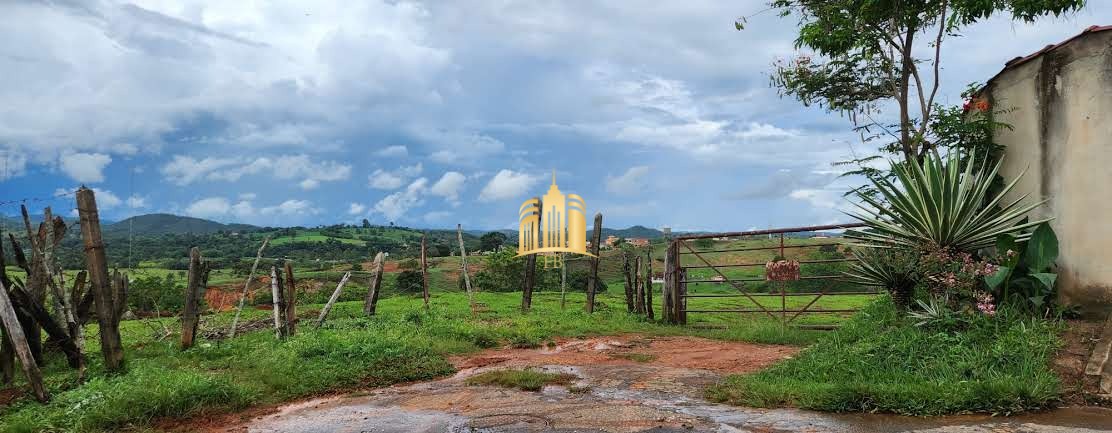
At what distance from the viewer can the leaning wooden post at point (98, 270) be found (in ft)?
27.2

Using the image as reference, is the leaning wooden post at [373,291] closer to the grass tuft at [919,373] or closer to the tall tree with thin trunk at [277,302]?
the tall tree with thin trunk at [277,302]

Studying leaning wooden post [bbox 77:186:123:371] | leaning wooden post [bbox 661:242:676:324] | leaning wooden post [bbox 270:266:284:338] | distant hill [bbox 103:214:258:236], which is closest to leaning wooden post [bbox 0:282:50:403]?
leaning wooden post [bbox 77:186:123:371]

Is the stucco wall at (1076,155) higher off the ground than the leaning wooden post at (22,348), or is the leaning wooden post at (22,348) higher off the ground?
the stucco wall at (1076,155)

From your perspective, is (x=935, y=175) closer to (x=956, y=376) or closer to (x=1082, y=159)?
(x=1082, y=159)

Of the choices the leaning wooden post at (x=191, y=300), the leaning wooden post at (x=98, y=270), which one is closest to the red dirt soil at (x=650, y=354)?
the leaning wooden post at (x=191, y=300)

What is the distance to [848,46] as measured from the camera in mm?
12031

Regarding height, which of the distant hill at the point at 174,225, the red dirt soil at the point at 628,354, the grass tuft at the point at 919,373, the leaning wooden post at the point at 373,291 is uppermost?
the distant hill at the point at 174,225

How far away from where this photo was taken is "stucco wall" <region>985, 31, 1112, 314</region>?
24.1 ft

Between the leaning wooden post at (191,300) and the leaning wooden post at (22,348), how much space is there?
332 cm

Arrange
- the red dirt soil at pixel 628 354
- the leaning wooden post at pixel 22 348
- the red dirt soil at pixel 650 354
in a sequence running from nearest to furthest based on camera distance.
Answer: the leaning wooden post at pixel 22 348 → the red dirt soil at pixel 628 354 → the red dirt soil at pixel 650 354

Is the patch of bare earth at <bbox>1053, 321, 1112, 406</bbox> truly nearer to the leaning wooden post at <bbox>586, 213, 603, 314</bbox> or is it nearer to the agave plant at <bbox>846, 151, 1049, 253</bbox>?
the agave plant at <bbox>846, 151, 1049, 253</bbox>

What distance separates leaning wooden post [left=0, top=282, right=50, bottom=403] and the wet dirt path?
207 centimetres

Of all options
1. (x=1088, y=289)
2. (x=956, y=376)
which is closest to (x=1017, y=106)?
(x=1088, y=289)

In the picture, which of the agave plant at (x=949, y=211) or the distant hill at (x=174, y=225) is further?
the distant hill at (x=174, y=225)
